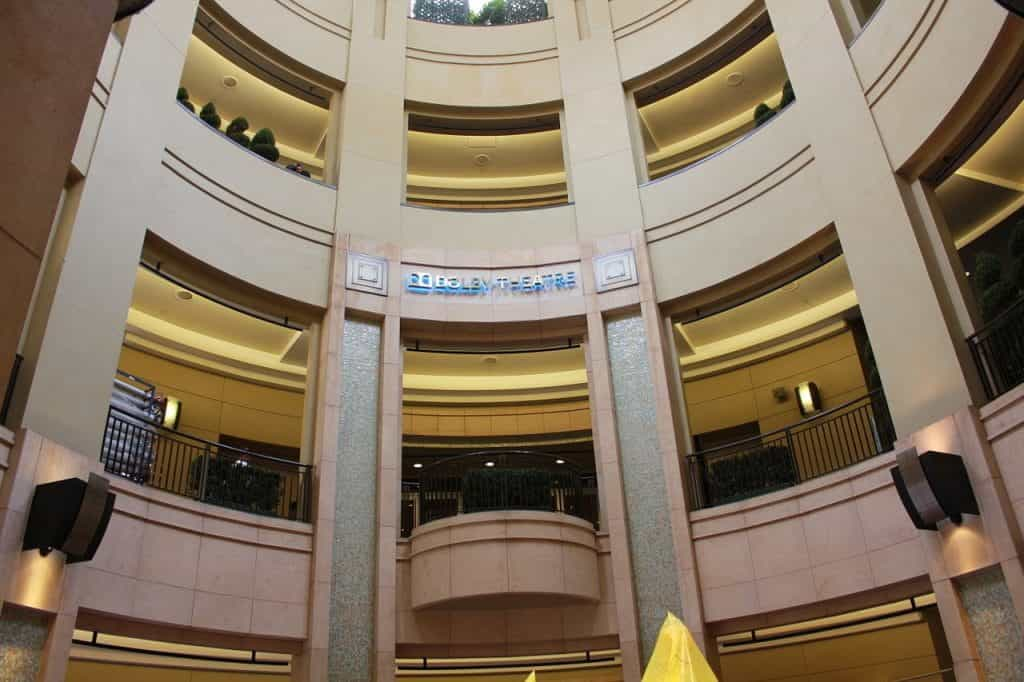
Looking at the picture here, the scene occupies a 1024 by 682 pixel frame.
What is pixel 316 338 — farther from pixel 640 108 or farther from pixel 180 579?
pixel 640 108

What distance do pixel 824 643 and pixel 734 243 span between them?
6.51m

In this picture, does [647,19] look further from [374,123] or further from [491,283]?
[491,283]

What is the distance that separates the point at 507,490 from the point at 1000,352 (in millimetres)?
6123

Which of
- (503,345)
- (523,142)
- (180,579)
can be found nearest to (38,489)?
(180,579)

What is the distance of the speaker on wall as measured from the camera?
289 inches

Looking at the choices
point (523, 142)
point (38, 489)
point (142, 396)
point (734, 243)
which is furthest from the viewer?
point (523, 142)

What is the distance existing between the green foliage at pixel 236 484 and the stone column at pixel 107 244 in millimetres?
1992

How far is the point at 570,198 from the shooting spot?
13.5 m

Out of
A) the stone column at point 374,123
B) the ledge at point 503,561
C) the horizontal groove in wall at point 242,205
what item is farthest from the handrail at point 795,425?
the horizontal groove in wall at point 242,205

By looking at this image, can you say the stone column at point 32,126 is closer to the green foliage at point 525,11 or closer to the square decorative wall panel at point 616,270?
the square decorative wall panel at point 616,270

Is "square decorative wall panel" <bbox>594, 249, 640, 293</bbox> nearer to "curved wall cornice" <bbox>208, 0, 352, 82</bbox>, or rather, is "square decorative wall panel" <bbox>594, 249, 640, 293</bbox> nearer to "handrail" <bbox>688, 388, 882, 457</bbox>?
"handrail" <bbox>688, 388, 882, 457</bbox>

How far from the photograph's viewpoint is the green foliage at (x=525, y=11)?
15516mm

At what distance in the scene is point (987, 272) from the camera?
9.07 meters

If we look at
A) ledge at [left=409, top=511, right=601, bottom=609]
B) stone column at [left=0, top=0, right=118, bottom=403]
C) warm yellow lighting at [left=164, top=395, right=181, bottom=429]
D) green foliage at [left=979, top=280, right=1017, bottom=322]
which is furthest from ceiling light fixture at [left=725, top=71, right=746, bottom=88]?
stone column at [left=0, top=0, right=118, bottom=403]
